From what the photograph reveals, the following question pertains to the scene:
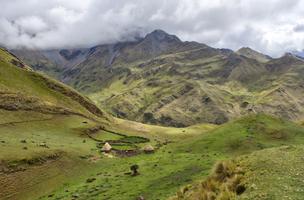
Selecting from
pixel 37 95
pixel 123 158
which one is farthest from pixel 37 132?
pixel 37 95

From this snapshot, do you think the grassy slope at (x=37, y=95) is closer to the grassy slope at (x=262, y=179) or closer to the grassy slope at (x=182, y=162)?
the grassy slope at (x=182, y=162)

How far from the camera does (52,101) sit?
445 ft

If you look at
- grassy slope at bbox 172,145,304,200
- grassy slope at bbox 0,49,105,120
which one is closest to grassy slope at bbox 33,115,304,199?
grassy slope at bbox 172,145,304,200

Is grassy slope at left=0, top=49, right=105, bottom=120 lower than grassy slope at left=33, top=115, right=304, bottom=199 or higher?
higher

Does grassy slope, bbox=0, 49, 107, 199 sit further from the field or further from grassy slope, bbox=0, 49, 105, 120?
the field

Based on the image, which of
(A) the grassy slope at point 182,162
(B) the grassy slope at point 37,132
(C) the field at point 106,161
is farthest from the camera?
(B) the grassy slope at point 37,132

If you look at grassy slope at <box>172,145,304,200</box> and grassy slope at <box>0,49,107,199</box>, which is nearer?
grassy slope at <box>172,145,304,200</box>

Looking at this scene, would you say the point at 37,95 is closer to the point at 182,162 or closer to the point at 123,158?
the point at 123,158

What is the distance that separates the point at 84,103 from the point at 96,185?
98.3 metres

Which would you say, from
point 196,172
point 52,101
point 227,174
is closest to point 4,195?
point 196,172

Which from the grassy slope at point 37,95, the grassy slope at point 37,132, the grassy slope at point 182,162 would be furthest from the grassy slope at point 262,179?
the grassy slope at point 37,95

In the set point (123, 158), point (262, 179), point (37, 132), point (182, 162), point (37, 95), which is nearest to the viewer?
point (262, 179)

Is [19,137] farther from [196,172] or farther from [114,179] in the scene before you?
[196,172]

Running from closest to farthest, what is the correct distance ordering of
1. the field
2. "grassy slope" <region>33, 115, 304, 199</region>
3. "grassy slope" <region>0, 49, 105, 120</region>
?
"grassy slope" <region>33, 115, 304, 199</region>
the field
"grassy slope" <region>0, 49, 105, 120</region>
